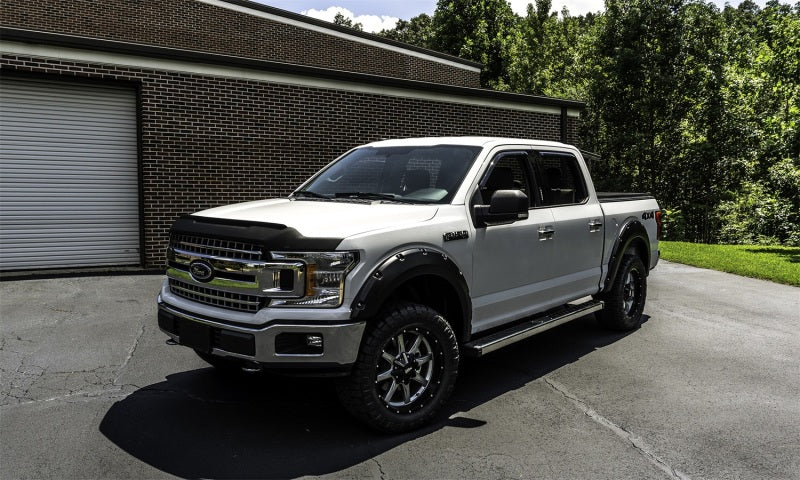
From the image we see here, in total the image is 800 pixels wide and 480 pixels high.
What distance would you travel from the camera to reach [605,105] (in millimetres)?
27125

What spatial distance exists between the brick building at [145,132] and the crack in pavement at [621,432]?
→ 764cm

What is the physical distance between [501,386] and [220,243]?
8.36 feet

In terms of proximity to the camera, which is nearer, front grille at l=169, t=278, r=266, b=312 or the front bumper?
the front bumper

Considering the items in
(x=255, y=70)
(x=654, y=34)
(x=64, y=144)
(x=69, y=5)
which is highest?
(x=654, y=34)

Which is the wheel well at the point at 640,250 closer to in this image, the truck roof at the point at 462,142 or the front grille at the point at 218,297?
the truck roof at the point at 462,142

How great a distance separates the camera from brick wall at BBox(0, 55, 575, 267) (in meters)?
10.2

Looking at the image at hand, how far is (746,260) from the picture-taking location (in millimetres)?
13016

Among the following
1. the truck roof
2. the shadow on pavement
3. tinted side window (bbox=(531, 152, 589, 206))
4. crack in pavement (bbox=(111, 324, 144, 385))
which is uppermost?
the truck roof

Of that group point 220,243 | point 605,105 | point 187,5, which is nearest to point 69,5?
point 187,5

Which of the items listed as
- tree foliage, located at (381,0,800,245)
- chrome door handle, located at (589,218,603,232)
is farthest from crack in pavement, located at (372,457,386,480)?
tree foliage, located at (381,0,800,245)

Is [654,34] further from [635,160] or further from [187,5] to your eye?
[187,5]

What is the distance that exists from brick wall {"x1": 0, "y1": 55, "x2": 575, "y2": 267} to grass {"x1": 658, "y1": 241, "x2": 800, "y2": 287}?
679cm

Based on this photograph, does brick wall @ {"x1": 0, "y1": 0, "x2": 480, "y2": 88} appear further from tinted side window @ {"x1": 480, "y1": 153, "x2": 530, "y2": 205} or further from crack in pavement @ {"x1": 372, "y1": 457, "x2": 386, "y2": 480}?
crack in pavement @ {"x1": 372, "y1": 457, "x2": 386, "y2": 480}

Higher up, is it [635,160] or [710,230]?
[635,160]
